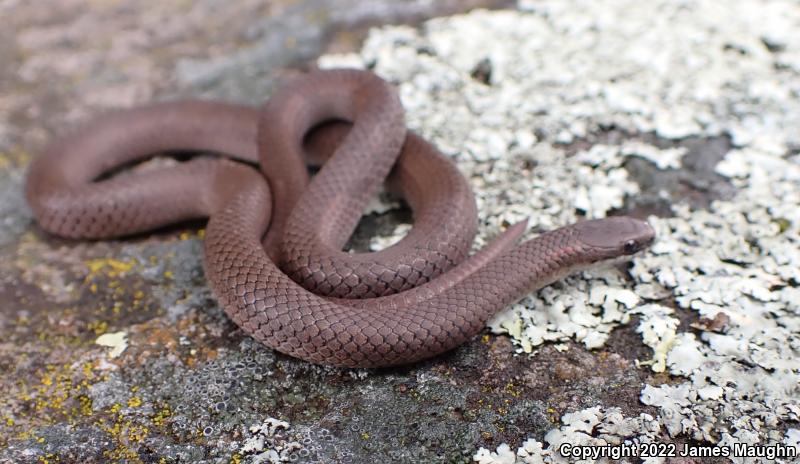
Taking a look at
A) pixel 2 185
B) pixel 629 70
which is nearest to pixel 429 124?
pixel 629 70

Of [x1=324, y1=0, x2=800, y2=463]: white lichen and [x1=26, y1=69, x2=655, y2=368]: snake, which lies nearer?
[x1=324, y1=0, x2=800, y2=463]: white lichen

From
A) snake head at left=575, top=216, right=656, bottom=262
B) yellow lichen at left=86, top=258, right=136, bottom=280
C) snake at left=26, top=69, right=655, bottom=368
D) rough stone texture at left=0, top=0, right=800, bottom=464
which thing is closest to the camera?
rough stone texture at left=0, top=0, right=800, bottom=464

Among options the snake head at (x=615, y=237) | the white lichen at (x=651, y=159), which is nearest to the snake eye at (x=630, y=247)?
the snake head at (x=615, y=237)

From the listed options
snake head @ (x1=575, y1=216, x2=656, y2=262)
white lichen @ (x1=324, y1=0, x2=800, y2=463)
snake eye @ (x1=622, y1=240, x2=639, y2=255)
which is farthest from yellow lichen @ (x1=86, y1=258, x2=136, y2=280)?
snake eye @ (x1=622, y1=240, x2=639, y2=255)

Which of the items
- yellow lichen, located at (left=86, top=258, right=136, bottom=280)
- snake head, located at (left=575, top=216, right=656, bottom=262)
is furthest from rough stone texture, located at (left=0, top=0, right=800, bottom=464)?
snake head, located at (left=575, top=216, right=656, bottom=262)

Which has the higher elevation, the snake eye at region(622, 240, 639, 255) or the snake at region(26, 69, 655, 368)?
the snake at region(26, 69, 655, 368)

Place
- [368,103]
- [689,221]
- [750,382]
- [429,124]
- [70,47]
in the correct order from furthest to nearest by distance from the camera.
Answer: [70,47]
[429,124]
[368,103]
[689,221]
[750,382]

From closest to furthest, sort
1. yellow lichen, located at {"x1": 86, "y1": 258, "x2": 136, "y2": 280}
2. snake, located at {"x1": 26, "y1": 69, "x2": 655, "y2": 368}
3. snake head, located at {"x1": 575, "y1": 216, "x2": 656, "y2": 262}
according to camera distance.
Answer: snake, located at {"x1": 26, "y1": 69, "x2": 655, "y2": 368} < snake head, located at {"x1": 575, "y1": 216, "x2": 656, "y2": 262} < yellow lichen, located at {"x1": 86, "y1": 258, "x2": 136, "y2": 280}

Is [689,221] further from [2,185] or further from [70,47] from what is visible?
[70,47]

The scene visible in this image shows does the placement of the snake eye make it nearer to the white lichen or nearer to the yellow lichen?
the white lichen
